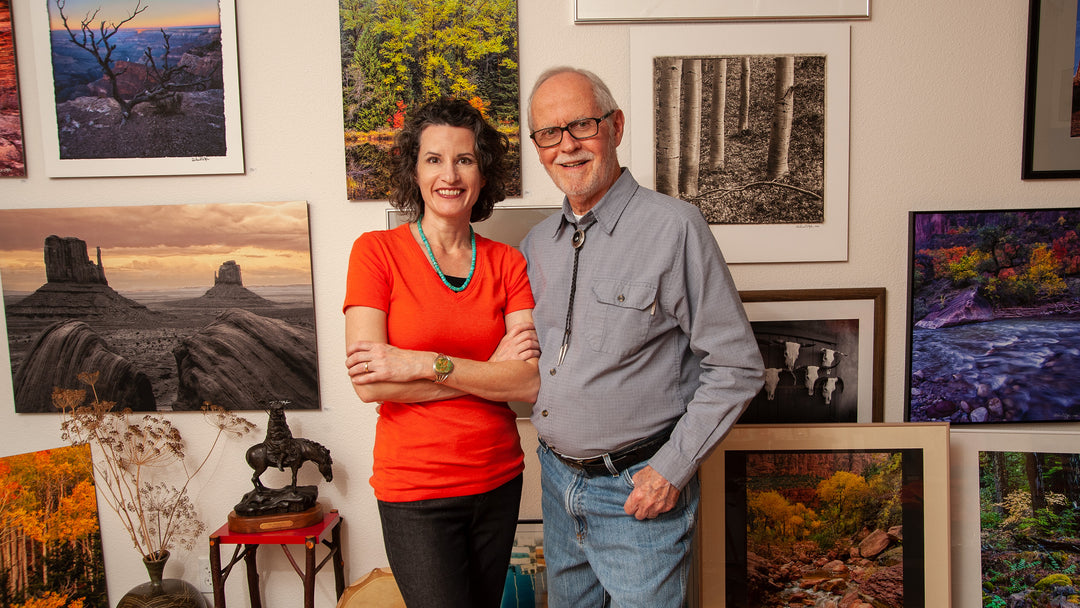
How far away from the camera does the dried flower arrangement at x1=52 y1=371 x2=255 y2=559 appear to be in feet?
7.23

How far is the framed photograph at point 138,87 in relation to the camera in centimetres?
213

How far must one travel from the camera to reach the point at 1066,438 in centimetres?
207

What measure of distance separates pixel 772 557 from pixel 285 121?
237 cm

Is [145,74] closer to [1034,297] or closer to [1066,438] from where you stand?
[1034,297]

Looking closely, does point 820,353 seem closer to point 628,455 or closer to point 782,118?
point 782,118

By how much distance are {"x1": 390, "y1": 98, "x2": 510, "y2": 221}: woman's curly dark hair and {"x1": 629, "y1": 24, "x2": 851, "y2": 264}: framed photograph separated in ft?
2.37

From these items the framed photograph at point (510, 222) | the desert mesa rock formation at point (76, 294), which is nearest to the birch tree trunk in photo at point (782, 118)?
the framed photograph at point (510, 222)

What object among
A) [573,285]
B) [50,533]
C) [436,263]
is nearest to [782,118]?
[573,285]

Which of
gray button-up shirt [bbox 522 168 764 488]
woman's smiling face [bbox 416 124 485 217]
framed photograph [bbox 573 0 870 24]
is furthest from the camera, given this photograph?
framed photograph [bbox 573 0 870 24]

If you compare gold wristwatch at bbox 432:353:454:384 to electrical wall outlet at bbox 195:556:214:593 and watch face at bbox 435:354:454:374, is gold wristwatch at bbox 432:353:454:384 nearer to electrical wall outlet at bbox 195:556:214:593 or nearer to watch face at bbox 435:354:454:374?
watch face at bbox 435:354:454:374

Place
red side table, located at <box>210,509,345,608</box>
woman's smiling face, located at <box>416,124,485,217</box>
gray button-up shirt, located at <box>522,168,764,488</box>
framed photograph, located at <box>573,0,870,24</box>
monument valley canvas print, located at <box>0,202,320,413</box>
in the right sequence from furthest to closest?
monument valley canvas print, located at <box>0,202,320,413</box>
framed photograph, located at <box>573,0,870,24</box>
red side table, located at <box>210,509,345,608</box>
woman's smiling face, located at <box>416,124,485,217</box>
gray button-up shirt, located at <box>522,168,764,488</box>

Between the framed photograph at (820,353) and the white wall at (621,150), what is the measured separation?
2.8 inches

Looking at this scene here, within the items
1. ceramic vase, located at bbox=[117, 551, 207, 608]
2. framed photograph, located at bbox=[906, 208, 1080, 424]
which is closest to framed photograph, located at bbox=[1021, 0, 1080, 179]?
framed photograph, located at bbox=[906, 208, 1080, 424]

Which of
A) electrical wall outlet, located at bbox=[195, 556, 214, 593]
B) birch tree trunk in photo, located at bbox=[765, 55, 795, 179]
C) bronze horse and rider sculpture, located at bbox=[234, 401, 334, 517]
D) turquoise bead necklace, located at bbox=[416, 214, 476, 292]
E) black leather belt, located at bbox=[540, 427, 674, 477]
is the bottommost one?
electrical wall outlet, located at bbox=[195, 556, 214, 593]
